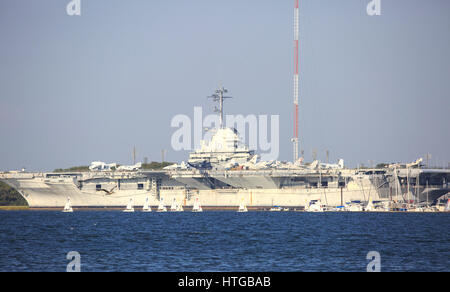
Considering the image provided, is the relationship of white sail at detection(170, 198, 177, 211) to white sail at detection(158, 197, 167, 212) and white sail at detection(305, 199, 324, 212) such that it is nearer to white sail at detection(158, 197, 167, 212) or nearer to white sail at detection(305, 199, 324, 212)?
white sail at detection(158, 197, 167, 212)

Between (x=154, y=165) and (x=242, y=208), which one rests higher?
(x=154, y=165)

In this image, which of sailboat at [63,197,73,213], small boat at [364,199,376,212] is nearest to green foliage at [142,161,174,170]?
sailboat at [63,197,73,213]

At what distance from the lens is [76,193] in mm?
76812

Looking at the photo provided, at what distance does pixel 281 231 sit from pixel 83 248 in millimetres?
13966

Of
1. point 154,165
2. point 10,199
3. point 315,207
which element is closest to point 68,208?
point 315,207

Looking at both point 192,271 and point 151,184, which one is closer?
point 192,271

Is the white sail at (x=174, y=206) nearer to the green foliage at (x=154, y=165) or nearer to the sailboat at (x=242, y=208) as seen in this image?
the sailboat at (x=242, y=208)

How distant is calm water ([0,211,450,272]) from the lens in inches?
1041

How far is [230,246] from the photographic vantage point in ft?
110

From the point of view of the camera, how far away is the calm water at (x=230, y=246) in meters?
26.5

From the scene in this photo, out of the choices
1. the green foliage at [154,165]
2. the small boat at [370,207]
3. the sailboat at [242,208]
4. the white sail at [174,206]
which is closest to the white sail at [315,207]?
the small boat at [370,207]

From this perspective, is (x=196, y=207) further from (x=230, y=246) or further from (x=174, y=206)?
(x=230, y=246)
